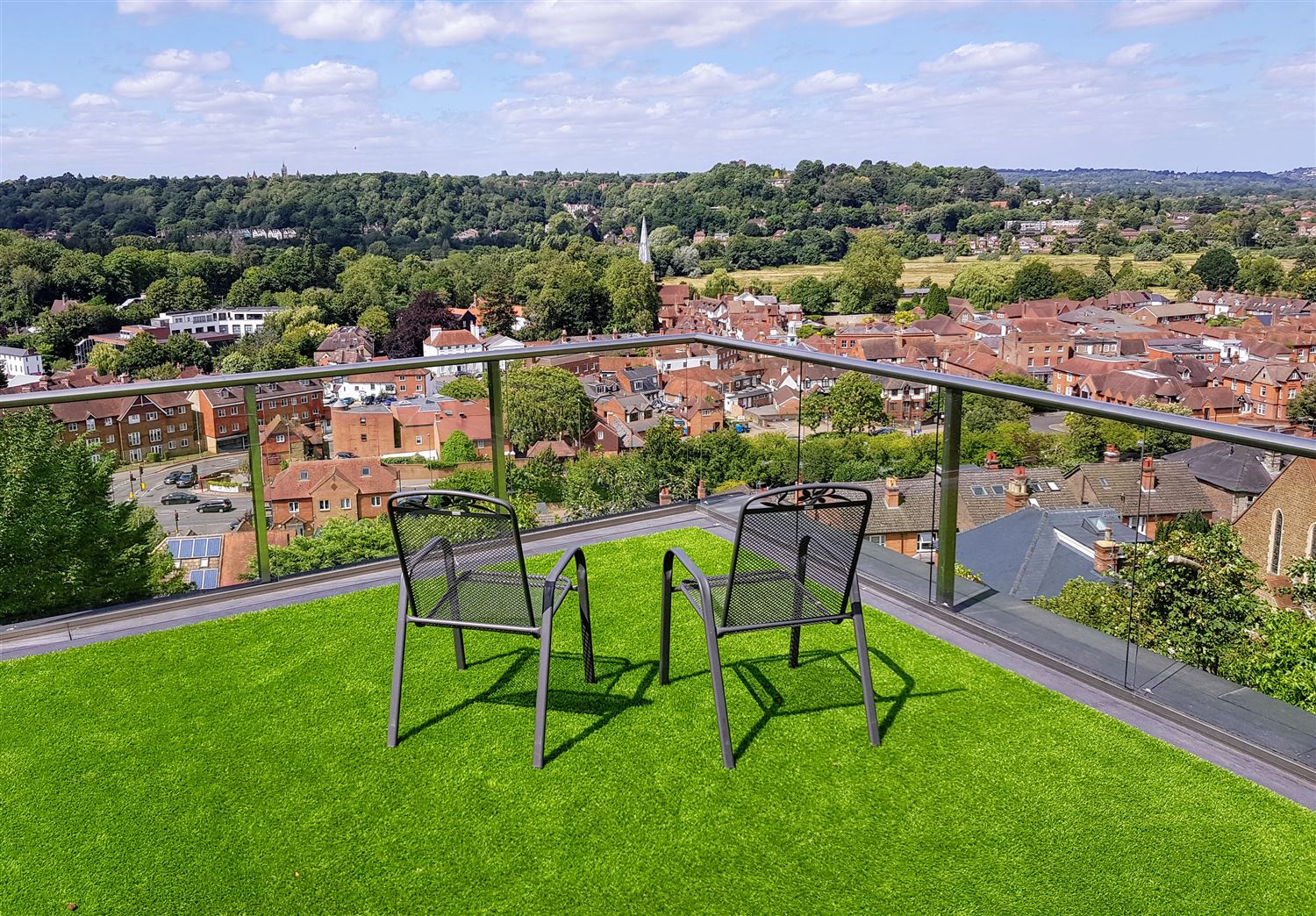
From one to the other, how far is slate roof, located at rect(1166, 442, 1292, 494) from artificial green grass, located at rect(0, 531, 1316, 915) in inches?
33.4

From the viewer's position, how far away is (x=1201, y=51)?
108m

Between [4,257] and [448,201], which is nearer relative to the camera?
[4,257]

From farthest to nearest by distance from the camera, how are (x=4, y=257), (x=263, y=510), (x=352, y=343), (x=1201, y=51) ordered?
1. (x=1201, y=51)
2. (x=4, y=257)
3. (x=352, y=343)
4. (x=263, y=510)

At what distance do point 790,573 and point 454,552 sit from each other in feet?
3.52

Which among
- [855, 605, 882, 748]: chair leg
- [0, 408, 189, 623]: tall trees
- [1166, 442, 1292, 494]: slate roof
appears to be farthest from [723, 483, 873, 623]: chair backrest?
[0, 408, 189, 623]: tall trees

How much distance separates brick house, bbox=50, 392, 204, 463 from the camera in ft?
13.0

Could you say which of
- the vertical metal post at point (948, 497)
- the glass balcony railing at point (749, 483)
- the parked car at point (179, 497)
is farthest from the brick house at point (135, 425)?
the vertical metal post at point (948, 497)

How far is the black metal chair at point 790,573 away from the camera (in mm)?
2832

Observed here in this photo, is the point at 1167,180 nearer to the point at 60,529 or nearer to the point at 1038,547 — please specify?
the point at 1038,547

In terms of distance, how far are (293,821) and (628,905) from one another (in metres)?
1.00

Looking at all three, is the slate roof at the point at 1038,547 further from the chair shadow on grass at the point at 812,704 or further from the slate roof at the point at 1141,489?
the chair shadow on grass at the point at 812,704

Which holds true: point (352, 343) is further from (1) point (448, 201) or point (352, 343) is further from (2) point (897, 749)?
(2) point (897, 749)

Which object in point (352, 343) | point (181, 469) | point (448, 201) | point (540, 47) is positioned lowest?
point (352, 343)

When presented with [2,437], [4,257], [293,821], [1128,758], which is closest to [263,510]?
[2,437]
